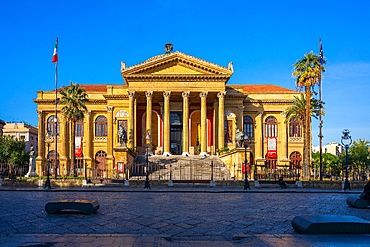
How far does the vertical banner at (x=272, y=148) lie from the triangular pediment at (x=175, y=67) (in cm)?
1102

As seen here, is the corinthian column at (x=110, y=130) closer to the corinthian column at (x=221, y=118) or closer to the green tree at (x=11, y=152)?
the green tree at (x=11, y=152)

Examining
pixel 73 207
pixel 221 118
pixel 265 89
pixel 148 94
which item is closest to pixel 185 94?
pixel 148 94

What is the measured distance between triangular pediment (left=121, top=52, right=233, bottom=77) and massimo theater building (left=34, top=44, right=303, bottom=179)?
0.36 ft

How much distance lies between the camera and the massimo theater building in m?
47.0

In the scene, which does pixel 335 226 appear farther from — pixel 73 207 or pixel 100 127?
pixel 100 127

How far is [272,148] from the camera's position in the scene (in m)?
52.6

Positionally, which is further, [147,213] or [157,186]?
[157,186]

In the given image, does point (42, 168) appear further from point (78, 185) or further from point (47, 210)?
point (47, 210)

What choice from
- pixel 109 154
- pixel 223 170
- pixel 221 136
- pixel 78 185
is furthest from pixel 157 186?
pixel 109 154

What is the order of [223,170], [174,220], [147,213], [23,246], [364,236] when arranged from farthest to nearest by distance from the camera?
[223,170], [147,213], [174,220], [364,236], [23,246]

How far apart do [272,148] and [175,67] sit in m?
15.9

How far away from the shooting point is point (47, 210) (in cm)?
1215

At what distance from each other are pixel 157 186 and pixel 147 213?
18092 millimetres

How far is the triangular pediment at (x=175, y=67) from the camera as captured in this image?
46.8 metres
